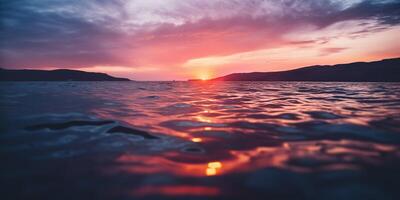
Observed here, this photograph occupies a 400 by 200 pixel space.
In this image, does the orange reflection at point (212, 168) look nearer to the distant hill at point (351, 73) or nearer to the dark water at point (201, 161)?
the dark water at point (201, 161)

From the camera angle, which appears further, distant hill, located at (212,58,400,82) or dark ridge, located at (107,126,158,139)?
distant hill, located at (212,58,400,82)

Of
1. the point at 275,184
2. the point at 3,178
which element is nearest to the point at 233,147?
the point at 275,184

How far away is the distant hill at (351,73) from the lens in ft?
273

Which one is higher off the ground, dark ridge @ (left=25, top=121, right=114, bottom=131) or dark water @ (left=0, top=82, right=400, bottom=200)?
dark ridge @ (left=25, top=121, right=114, bottom=131)

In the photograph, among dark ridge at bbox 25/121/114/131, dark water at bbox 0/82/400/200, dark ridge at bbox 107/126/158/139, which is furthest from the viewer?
dark ridge at bbox 25/121/114/131

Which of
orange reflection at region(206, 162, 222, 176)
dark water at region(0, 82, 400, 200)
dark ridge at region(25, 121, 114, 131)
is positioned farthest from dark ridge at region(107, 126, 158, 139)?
orange reflection at region(206, 162, 222, 176)

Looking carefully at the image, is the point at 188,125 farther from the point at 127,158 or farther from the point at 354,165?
the point at 354,165

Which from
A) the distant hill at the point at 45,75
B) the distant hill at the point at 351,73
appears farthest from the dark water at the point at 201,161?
the distant hill at the point at 45,75

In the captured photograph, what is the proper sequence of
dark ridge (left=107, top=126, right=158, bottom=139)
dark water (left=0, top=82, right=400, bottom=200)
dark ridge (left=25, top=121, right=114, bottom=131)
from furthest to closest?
dark ridge (left=25, top=121, right=114, bottom=131)
dark ridge (left=107, top=126, right=158, bottom=139)
dark water (left=0, top=82, right=400, bottom=200)

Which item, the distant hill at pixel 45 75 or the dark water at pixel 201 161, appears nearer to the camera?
the dark water at pixel 201 161

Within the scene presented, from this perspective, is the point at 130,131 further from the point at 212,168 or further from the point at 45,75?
the point at 45,75

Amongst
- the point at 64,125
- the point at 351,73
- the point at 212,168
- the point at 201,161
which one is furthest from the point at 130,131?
the point at 351,73

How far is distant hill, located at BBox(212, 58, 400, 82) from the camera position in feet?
273

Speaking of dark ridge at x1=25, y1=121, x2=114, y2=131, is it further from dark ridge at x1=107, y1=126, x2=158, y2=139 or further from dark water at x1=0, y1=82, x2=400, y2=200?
dark ridge at x1=107, y1=126, x2=158, y2=139
